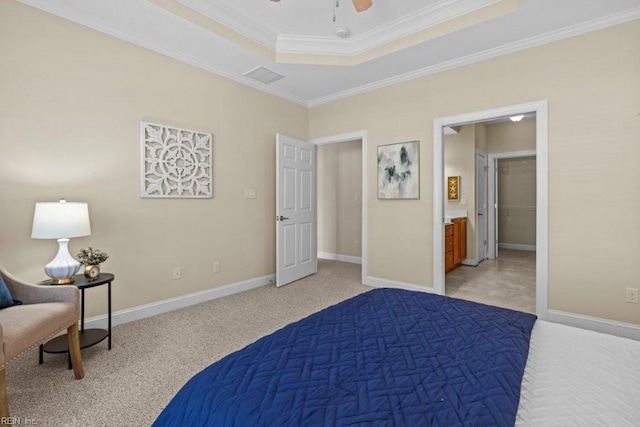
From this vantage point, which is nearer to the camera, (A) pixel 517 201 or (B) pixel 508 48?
(B) pixel 508 48

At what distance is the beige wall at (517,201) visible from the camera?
7.17 meters

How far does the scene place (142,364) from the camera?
85.8 inches

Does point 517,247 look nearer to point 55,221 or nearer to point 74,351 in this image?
point 74,351

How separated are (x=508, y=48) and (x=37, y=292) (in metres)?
4.51

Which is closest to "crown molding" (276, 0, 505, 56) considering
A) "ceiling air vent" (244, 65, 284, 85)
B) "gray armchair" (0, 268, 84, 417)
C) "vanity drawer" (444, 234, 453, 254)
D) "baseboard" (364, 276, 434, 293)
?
"ceiling air vent" (244, 65, 284, 85)

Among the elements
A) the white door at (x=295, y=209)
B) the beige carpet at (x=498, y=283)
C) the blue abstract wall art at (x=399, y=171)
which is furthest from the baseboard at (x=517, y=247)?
the white door at (x=295, y=209)

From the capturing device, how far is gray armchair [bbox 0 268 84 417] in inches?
59.2

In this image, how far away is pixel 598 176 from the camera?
2.69 meters

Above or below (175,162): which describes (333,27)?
above

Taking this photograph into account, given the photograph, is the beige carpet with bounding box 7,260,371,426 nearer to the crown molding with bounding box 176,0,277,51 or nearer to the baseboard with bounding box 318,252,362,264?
the baseboard with bounding box 318,252,362,264

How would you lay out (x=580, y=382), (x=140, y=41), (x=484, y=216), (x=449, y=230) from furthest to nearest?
(x=484, y=216) → (x=449, y=230) → (x=140, y=41) → (x=580, y=382)

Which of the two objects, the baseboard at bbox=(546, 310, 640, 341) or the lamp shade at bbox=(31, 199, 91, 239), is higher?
the lamp shade at bbox=(31, 199, 91, 239)

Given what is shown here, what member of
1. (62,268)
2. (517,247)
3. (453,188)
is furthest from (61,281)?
(517,247)

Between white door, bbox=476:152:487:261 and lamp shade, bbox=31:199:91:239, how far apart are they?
578cm
